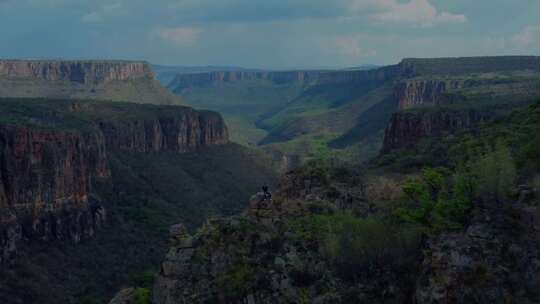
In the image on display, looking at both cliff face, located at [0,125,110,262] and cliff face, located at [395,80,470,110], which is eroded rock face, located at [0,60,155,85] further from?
cliff face, located at [0,125,110,262]

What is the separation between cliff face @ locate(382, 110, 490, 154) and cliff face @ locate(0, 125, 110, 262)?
2872 cm

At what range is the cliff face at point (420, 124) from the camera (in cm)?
6759

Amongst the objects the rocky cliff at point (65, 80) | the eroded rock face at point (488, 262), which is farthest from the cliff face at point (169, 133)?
the eroded rock face at point (488, 262)

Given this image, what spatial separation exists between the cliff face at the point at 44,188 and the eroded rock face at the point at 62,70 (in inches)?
4674

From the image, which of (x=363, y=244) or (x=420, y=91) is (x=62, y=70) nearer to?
(x=420, y=91)

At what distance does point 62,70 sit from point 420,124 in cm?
14280

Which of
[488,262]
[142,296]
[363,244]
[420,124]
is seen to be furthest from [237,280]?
[420,124]

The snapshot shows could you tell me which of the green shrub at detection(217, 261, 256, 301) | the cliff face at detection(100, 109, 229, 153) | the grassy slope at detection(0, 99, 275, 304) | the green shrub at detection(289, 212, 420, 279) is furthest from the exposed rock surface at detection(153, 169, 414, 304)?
the cliff face at detection(100, 109, 229, 153)

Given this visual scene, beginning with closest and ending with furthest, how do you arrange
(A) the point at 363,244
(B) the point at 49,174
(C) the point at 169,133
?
(A) the point at 363,244
(B) the point at 49,174
(C) the point at 169,133

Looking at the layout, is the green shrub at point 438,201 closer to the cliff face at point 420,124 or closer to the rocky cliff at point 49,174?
the cliff face at point 420,124

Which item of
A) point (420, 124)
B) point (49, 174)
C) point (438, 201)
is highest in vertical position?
point (438, 201)

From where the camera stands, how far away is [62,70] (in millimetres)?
192500

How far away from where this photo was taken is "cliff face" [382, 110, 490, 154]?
6759cm

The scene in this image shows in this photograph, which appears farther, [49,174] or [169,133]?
[169,133]
